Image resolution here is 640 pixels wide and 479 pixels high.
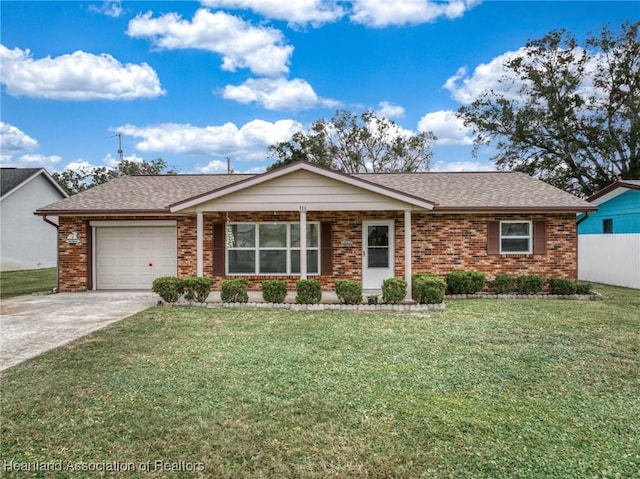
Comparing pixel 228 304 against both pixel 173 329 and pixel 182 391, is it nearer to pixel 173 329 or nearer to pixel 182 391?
pixel 173 329

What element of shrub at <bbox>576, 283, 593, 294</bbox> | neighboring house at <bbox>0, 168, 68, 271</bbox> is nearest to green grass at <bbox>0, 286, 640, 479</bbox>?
shrub at <bbox>576, 283, 593, 294</bbox>

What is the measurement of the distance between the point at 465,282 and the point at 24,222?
22.6 m

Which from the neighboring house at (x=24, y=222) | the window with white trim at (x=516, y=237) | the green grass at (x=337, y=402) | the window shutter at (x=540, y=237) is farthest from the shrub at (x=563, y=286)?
the neighboring house at (x=24, y=222)

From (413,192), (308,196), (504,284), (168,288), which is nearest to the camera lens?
(168,288)

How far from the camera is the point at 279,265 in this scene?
12.7 meters

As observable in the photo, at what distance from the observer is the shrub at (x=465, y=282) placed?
11.6 meters

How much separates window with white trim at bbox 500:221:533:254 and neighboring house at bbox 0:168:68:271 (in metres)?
20.9

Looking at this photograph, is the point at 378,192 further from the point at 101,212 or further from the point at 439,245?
the point at 101,212

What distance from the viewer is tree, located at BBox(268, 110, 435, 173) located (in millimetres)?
33594

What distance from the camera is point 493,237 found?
494 inches

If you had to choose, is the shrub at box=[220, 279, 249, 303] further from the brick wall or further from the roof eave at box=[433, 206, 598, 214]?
the roof eave at box=[433, 206, 598, 214]

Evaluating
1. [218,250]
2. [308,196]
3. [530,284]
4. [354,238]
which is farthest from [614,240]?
[218,250]

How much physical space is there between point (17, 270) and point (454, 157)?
94.0ft

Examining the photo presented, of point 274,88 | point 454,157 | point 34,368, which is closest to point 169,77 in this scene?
point 274,88
